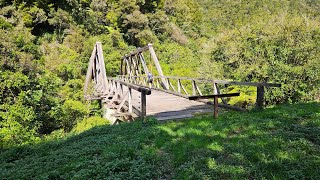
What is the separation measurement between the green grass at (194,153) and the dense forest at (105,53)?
4270mm

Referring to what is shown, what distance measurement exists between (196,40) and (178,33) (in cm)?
506

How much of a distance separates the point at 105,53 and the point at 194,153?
19.4 m

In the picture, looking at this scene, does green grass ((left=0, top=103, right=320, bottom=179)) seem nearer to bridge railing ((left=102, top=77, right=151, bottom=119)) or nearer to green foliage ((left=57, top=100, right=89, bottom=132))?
bridge railing ((left=102, top=77, right=151, bottom=119))

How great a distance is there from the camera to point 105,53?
22094 millimetres

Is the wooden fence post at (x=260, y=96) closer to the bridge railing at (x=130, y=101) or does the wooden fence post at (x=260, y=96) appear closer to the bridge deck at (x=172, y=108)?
the bridge deck at (x=172, y=108)

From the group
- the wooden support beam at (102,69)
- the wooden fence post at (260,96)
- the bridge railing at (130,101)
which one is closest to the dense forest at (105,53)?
the wooden support beam at (102,69)

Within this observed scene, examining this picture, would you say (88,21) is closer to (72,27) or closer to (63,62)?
(72,27)

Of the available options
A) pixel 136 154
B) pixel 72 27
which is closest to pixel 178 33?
pixel 72 27

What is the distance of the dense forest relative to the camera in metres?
9.71

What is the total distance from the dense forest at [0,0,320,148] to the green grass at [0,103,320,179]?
427 centimetres

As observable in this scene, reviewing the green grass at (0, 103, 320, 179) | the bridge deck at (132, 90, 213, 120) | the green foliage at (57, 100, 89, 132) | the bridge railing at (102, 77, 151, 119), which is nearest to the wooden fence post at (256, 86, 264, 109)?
the green grass at (0, 103, 320, 179)

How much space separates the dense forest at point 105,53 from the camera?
382 inches

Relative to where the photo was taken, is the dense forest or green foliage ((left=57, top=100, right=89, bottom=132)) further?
green foliage ((left=57, top=100, right=89, bottom=132))

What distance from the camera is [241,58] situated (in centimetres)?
1245
